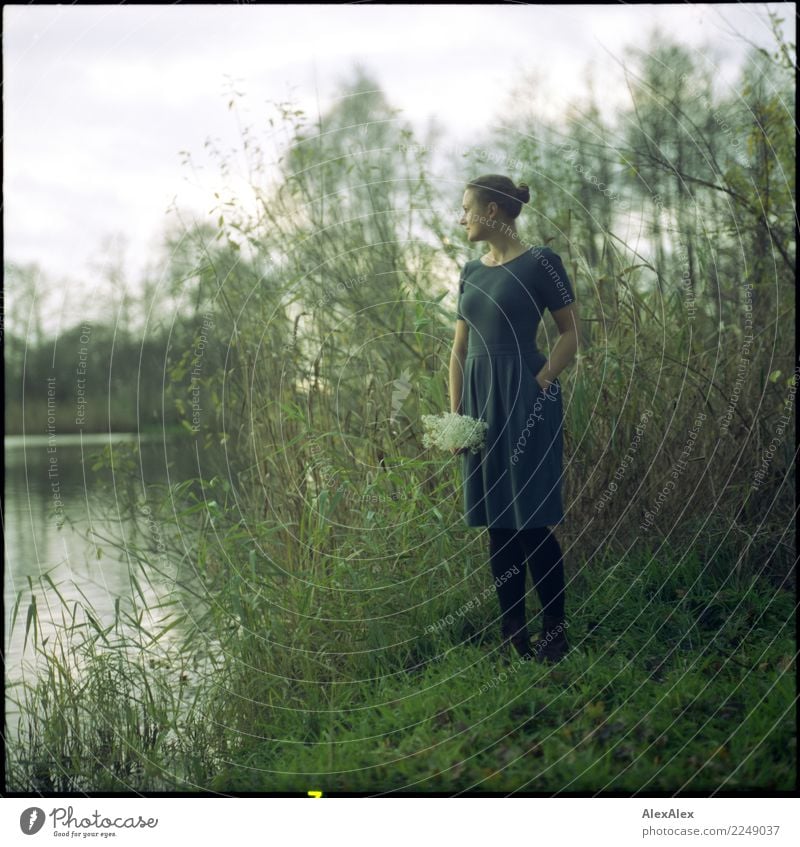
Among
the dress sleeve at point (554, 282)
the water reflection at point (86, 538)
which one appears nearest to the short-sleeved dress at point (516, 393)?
the dress sleeve at point (554, 282)

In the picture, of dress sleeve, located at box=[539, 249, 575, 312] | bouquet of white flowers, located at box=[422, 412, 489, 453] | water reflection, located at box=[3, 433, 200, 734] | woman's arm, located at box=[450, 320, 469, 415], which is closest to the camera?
dress sleeve, located at box=[539, 249, 575, 312]

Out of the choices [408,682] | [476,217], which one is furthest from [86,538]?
[476,217]

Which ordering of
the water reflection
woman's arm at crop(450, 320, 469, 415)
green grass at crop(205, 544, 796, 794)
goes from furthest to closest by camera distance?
the water reflection
woman's arm at crop(450, 320, 469, 415)
green grass at crop(205, 544, 796, 794)

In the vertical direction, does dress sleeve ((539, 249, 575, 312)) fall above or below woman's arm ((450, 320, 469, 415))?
above

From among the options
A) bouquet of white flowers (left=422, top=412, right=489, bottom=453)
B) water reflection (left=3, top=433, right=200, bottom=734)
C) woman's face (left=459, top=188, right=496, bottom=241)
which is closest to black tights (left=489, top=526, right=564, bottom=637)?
bouquet of white flowers (left=422, top=412, right=489, bottom=453)

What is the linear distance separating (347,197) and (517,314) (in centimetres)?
178

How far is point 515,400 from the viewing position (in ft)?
13.5

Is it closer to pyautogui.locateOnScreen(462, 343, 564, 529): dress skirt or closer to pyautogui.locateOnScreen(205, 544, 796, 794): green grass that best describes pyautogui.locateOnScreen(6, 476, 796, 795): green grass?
pyautogui.locateOnScreen(205, 544, 796, 794): green grass

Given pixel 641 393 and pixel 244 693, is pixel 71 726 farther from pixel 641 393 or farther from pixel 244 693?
pixel 641 393

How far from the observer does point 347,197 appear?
5465 mm

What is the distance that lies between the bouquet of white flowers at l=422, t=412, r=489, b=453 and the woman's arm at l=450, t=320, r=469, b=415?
4.3 inches

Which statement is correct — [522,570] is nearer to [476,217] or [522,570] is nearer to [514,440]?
[514,440]

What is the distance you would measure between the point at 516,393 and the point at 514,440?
0.65 feet

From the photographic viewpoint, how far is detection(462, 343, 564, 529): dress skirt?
408 centimetres
